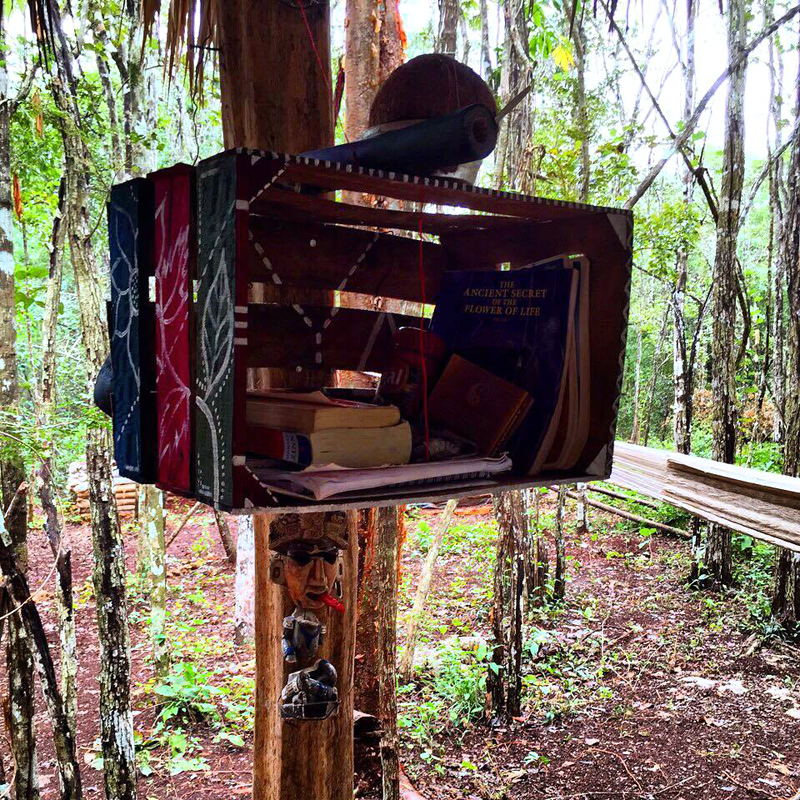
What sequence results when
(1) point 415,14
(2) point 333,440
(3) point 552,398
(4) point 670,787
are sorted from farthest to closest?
(1) point 415,14 → (4) point 670,787 → (3) point 552,398 → (2) point 333,440

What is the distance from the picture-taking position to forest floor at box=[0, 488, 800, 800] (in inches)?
170

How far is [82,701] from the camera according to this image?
5723 millimetres

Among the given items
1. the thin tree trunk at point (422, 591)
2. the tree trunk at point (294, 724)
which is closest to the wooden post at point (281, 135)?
the tree trunk at point (294, 724)

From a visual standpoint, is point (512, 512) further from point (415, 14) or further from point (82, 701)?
point (415, 14)

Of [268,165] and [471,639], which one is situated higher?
[268,165]

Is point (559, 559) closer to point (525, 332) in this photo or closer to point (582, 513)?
point (582, 513)

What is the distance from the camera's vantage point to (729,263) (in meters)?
6.09

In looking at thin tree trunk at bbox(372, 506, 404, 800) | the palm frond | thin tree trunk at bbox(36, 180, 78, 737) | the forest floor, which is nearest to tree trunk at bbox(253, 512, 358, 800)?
the palm frond

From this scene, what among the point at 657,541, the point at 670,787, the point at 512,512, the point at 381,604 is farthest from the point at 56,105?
the point at 657,541

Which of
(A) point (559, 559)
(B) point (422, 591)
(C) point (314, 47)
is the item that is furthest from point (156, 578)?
(C) point (314, 47)

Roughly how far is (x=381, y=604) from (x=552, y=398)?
200 centimetres

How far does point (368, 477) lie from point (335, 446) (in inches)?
2.9

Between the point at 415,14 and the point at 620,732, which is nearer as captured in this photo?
the point at 620,732

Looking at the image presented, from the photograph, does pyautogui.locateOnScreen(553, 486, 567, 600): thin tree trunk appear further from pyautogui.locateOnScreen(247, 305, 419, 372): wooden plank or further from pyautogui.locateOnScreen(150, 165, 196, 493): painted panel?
pyautogui.locateOnScreen(150, 165, 196, 493): painted panel
